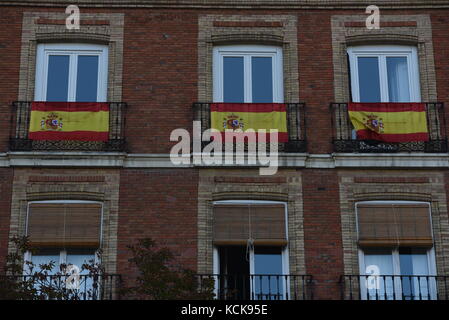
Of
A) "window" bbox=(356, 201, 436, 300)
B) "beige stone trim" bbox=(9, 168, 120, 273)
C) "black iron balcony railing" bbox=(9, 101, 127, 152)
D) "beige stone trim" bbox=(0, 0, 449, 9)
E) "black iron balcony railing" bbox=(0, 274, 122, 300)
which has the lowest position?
"black iron balcony railing" bbox=(0, 274, 122, 300)

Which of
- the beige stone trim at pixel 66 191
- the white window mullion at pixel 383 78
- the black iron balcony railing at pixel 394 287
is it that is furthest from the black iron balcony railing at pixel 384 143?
the beige stone trim at pixel 66 191

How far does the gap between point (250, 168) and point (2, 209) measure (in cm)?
502

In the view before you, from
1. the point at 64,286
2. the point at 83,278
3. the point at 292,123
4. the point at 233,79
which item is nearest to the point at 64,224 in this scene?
the point at 83,278

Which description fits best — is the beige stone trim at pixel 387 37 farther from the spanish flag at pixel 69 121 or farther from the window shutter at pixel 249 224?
the spanish flag at pixel 69 121

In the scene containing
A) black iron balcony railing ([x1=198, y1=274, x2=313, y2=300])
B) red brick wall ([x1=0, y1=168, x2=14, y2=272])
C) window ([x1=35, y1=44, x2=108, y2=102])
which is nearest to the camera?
black iron balcony railing ([x1=198, y1=274, x2=313, y2=300])

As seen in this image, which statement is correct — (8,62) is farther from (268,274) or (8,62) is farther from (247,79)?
(268,274)

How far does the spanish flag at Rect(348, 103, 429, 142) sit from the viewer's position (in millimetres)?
20719

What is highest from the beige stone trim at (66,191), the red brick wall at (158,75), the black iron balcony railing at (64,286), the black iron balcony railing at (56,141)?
the red brick wall at (158,75)

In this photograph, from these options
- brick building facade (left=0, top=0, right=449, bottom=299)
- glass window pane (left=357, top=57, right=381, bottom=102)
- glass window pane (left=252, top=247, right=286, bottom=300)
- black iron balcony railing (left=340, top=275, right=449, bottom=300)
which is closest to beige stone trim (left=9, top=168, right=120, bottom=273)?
brick building facade (left=0, top=0, right=449, bottom=299)

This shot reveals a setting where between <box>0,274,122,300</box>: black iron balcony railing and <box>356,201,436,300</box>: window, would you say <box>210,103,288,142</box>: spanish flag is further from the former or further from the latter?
Answer: <box>0,274,122,300</box>: black iron balcony railing

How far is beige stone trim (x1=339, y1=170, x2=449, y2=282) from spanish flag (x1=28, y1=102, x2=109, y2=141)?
501 centimetres

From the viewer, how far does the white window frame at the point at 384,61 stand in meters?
21.5

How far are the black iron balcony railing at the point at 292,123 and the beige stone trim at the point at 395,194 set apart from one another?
1.06m

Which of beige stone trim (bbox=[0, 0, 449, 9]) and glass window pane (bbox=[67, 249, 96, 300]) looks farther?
beige stone trim (bbox=[0, 0, 449, 9])
